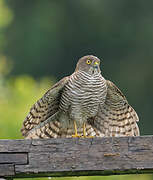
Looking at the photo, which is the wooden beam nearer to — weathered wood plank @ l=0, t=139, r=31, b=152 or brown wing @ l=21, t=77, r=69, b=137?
weathered wood plank @ l=0, t=139, r=31, b=152

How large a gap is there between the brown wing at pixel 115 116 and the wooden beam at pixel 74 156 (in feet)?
4.90

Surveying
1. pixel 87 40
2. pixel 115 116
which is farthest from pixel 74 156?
pixel 87 40

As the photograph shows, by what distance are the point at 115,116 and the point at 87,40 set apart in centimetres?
2226

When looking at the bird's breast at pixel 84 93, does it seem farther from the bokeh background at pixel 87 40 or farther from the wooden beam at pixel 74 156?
the bokeh background at pixel 87 40

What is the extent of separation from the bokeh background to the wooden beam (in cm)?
1830

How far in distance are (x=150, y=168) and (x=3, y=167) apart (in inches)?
38.4

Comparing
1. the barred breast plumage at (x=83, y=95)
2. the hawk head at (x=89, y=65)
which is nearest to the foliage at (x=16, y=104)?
the hawk head at (x=89, y=65)

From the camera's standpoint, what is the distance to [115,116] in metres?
6.79

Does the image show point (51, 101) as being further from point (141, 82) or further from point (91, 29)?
point (91, 29)

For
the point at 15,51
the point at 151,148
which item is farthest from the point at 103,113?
the point at 15,51

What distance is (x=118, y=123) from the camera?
6695 millimetres

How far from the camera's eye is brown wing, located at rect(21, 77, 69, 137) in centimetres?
626

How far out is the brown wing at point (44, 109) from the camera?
20.5ft

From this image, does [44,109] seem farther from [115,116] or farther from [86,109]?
[115,116]
